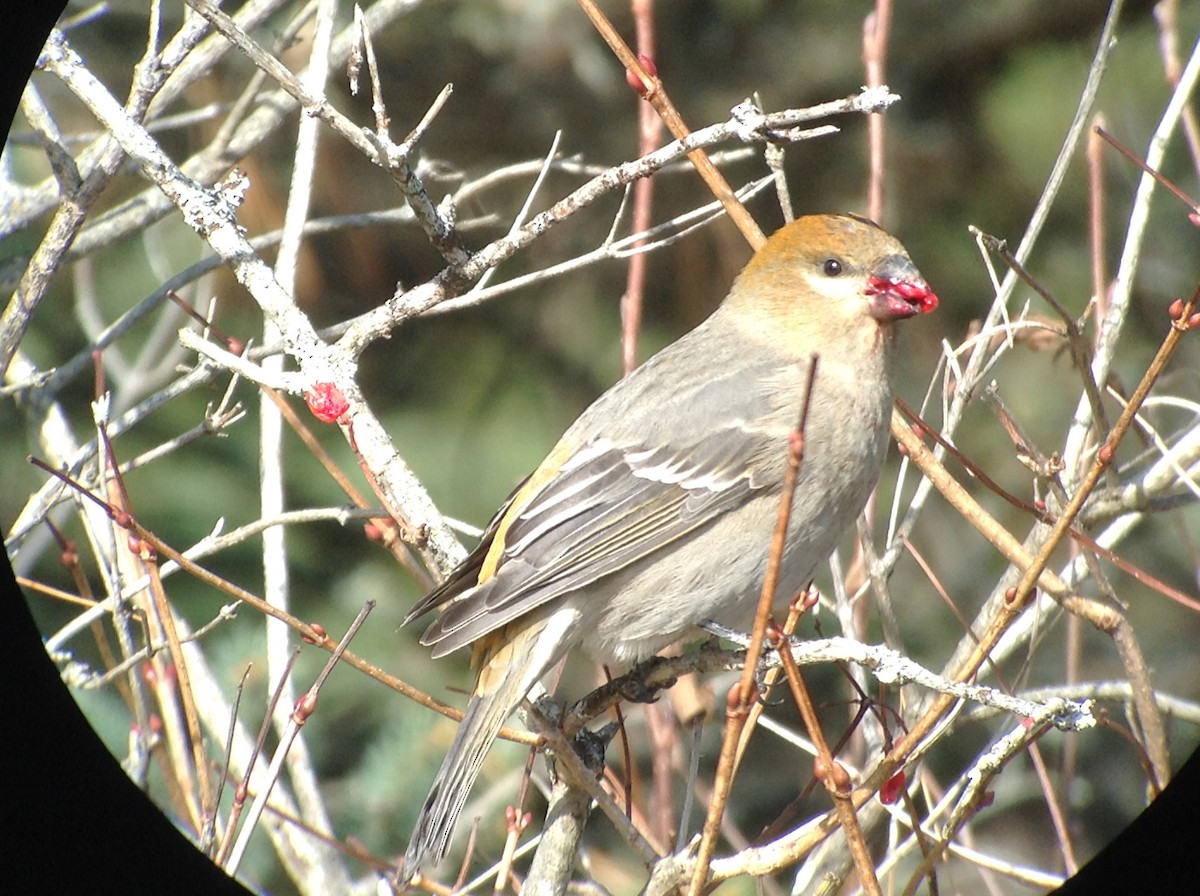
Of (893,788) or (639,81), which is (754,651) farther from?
(639,81)

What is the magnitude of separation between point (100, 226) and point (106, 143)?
1.67ft

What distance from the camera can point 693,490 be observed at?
3594mm

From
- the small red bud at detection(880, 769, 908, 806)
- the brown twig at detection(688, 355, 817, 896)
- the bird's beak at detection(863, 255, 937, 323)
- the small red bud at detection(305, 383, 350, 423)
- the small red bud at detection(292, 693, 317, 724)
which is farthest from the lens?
the bird's beak at detection(863, 255, 937, 323)

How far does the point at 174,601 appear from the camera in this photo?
4859 millimetres

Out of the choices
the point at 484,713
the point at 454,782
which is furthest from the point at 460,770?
the point at 484,713

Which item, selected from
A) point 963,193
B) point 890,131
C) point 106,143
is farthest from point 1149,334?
point 106,143

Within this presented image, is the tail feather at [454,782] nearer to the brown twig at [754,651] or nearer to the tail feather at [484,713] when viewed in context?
the tail feather at [484,713]

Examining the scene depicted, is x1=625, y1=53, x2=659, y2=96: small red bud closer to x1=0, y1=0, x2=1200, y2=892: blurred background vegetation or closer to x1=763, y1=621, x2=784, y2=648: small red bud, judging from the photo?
x1=763, y1=621, x2=784, y2=648: small red bud

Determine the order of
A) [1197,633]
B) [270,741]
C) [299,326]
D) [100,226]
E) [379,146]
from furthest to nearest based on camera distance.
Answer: [1197,633] < [270,741] < [100,226] < [299,326] < [379,146]

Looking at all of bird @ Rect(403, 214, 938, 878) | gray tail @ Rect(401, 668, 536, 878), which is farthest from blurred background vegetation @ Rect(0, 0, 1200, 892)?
gray tail @ Rect(401, 668, 536, 878)

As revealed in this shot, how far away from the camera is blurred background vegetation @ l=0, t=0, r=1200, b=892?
17.3 ft

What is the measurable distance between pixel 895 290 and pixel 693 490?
31.3 inches

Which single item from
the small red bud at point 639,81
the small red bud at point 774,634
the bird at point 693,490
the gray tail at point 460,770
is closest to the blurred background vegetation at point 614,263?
the bird at point 693,490

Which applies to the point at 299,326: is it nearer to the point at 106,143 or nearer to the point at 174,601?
the point at 106,143
